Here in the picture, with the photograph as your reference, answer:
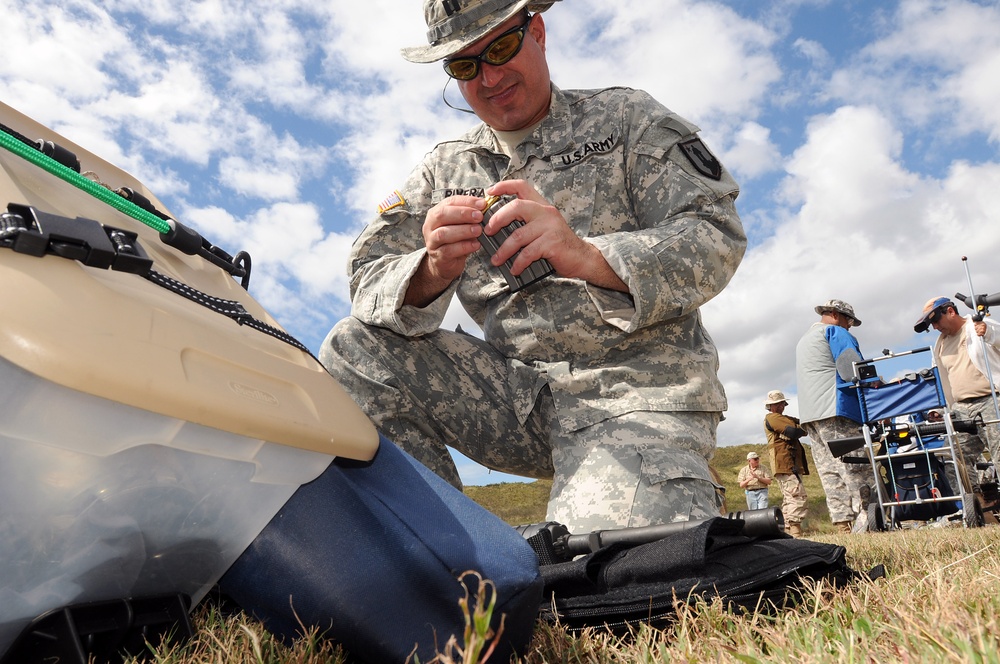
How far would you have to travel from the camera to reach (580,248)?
2.35 meters

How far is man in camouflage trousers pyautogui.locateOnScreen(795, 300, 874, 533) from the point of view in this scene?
26.5 ft

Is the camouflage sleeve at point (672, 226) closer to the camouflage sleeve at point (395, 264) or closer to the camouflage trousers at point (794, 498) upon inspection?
the camouflage sleeve at point (395, 264)

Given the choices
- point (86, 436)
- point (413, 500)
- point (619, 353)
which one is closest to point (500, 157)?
point (619, 353)

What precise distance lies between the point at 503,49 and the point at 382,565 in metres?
1.88

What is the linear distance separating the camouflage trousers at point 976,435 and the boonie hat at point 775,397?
2255 millimetres

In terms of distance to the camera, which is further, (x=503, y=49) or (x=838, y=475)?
(x=838, y=475)

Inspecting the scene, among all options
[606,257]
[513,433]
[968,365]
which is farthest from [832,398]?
[606,257]

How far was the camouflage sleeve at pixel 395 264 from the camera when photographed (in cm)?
250

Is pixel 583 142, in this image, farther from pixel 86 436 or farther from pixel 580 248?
pixel 86 436

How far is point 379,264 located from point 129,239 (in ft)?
5.32

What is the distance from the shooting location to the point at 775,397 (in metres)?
10.9

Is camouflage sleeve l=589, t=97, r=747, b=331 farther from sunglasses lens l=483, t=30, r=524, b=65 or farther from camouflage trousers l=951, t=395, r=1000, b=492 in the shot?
camouflage trousers l=951, t=395, r=1000, b=492

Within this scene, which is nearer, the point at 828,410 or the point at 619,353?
the point at 619,353

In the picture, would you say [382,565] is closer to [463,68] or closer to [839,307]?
[463,68]
